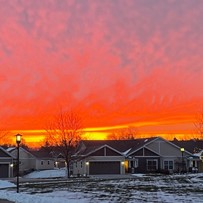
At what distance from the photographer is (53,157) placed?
10275 cm

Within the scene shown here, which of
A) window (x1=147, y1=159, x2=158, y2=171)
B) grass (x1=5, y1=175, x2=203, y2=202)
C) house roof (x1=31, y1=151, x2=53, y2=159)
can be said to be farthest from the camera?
house roof (x1=31, y1=151, x2=53, y2=159)

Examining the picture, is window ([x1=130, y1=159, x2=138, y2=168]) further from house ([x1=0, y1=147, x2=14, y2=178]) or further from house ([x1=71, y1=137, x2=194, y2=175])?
house ([x1=0, y1=147, x2=14, y2=178])

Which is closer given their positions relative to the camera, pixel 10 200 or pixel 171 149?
pixel 10 200

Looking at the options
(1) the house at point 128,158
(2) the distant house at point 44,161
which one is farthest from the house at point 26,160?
(1) the house at point 128,158

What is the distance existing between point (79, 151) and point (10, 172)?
11.4 metres

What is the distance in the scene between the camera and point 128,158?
6925cm

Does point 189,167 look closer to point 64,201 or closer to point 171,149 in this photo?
point 171,149

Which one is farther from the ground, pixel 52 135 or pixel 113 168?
pixel 52 135

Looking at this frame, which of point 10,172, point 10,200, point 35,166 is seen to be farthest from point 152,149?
point 10,200

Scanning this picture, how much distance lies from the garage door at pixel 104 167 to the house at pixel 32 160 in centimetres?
2592

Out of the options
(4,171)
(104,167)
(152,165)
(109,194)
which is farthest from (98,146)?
(109,194)

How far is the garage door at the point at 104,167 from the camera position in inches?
2569

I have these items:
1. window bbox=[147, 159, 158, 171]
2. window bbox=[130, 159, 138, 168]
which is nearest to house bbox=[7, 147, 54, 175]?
window bbox=[130, 159, 138, 168]

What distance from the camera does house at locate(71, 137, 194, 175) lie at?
6562 centimetres
